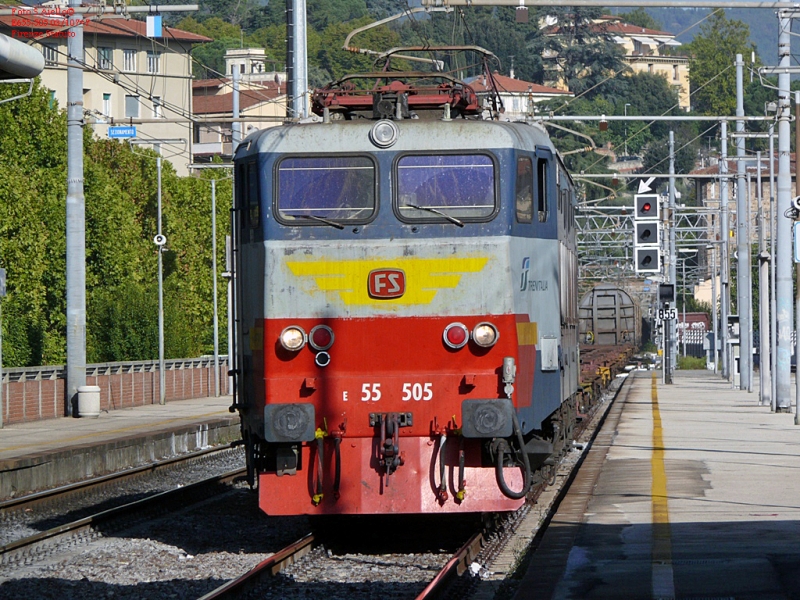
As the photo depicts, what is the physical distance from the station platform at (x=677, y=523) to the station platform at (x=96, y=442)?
7.60m

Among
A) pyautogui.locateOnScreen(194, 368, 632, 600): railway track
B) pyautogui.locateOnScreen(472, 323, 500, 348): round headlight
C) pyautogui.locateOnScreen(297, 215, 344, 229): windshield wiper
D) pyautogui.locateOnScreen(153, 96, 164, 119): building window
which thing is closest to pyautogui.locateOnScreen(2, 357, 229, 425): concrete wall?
pyautogui.locateOnScreen(153, 96, 164, 119): building window

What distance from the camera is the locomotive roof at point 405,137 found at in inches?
510

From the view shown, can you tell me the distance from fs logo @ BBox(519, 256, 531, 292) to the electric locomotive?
0.06 feet

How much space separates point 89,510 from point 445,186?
7725 mm

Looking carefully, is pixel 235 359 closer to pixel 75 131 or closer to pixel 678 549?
pixel 678 549

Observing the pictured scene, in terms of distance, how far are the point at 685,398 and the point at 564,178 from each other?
26.0 metres

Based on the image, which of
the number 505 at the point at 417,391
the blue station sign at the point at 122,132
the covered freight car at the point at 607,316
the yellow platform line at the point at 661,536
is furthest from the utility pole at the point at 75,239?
the covered freight car at the point at 607,316

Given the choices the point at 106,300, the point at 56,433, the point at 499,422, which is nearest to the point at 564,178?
the point at 499,422

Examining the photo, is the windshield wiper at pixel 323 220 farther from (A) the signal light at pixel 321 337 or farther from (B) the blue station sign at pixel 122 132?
(B) the blue station sign at pixel 122 132

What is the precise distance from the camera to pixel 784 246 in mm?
32000

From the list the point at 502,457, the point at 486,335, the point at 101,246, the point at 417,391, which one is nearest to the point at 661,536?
the point at 502,457

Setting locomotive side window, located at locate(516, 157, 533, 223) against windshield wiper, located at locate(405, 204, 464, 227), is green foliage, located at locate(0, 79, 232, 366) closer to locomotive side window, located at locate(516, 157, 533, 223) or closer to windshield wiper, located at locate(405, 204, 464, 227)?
windshield wiper, located at locate(405, 204, 464, 227)

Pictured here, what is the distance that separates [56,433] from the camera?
93.0ft

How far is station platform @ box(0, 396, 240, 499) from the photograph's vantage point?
67.8 ft
